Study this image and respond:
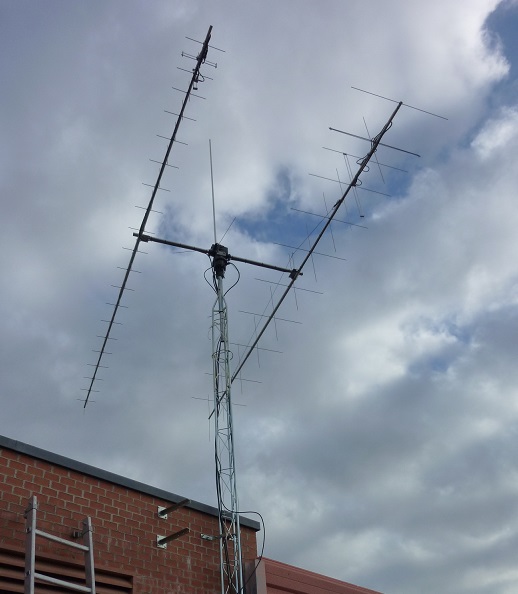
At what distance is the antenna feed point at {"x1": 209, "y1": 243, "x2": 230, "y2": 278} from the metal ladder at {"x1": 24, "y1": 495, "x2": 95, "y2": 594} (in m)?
4.24

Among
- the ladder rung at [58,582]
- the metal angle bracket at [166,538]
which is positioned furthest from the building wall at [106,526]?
the ladder rung at [58,582]

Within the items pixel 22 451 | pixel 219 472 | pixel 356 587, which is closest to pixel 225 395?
pixel 219 472

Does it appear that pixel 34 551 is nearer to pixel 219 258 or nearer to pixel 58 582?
pixel 58 582

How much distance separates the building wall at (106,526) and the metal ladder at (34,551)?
30 centimetres

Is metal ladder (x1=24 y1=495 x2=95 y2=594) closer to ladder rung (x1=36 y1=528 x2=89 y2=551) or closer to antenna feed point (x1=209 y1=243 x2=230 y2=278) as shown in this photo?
ladder rung (x1=36 y1=528 x2=89 y2=551)

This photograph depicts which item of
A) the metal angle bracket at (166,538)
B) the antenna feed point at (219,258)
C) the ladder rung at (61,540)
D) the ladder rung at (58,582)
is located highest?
the antenna feed point at (219,258)

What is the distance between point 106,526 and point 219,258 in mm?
4204

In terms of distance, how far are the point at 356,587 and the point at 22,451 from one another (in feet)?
20.1

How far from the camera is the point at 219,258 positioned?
1104 cm

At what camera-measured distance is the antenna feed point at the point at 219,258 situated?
1102 centimetres

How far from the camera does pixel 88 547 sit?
7.79 m

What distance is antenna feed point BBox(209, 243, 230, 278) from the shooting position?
36.1 feet

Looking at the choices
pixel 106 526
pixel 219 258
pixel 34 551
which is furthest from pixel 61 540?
pixel 219 258

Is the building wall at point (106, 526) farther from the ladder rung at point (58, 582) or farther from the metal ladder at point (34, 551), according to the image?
the ladder rung at point (58, 582)
